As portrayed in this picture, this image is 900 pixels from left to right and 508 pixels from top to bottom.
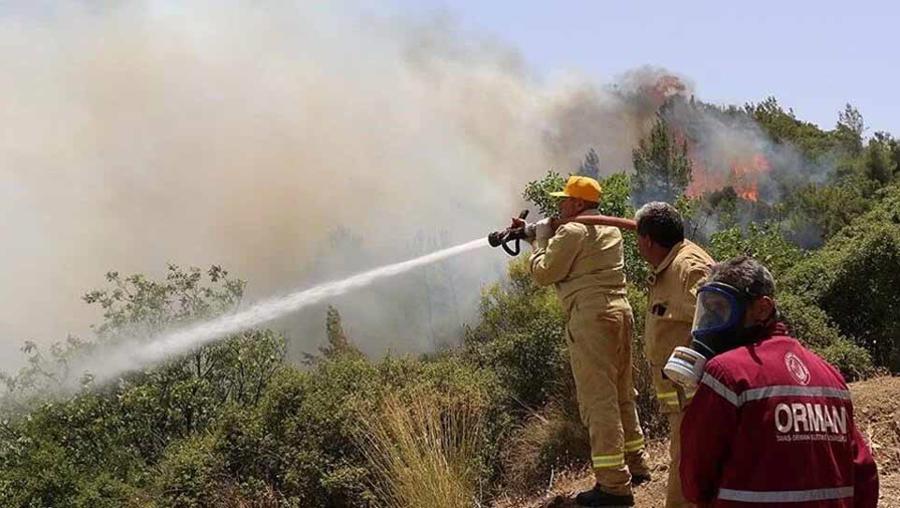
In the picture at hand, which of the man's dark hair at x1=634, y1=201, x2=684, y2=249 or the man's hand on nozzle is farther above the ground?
the man's hand on nozzle

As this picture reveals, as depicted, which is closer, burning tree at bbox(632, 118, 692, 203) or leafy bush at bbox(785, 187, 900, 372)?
leafy bush at bbox(785, 187, 900, 372)

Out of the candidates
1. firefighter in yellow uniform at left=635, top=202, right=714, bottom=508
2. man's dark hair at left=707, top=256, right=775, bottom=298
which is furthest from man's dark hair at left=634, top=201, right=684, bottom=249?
man's dark hair at left=707, top=256, right=775, bottom=298

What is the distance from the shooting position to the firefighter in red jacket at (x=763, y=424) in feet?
7.38

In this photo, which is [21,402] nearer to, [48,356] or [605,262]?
[48,356]

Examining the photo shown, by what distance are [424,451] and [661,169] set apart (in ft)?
127

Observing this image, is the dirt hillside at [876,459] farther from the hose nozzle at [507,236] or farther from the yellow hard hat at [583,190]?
the yellow hard hat at [583,190]

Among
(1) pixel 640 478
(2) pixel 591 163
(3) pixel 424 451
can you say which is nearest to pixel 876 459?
(1) pixel 640 478

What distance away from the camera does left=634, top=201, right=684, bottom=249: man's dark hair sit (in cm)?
407

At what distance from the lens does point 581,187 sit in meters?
5.10

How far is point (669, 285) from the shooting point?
13.1 feet

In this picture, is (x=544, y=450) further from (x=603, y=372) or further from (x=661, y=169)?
(x=661, y=169)

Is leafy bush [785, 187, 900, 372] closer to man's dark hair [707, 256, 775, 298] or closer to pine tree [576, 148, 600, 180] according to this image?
man's dark hair [707, 256, 775, 298]

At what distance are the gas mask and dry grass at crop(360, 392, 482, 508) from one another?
3.22m

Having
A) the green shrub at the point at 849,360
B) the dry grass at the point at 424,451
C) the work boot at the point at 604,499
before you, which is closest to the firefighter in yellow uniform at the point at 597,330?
the work boot at the point at 604,499
